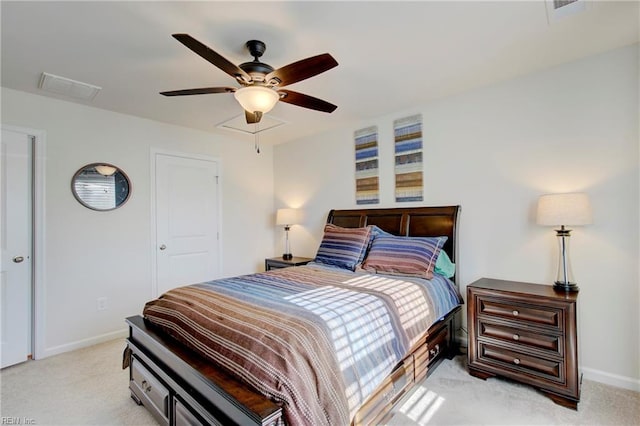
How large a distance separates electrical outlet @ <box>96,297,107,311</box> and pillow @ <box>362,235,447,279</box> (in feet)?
9.12

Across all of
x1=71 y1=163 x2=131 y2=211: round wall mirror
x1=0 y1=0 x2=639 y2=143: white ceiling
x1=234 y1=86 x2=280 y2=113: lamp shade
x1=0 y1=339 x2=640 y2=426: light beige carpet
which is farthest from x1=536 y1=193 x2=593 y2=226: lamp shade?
x1=71 y1=163 x2=131 y2=211: round wall mirror

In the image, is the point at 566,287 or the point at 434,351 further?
the point at 434,351

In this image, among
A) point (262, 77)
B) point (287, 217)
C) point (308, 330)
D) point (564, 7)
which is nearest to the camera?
point (308, 330)

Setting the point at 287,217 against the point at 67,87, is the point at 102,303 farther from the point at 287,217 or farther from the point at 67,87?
the point at 287,217

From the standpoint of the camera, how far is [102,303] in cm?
324

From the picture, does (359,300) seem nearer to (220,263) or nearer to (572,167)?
(572,167)

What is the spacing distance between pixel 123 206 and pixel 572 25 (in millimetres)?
4260

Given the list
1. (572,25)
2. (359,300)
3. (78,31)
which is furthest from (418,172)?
(78,31)

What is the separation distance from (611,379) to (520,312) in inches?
34.3

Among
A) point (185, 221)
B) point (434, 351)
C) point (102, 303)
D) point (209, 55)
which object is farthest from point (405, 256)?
point (102, 303)

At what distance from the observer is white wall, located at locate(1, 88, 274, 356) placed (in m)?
2.93

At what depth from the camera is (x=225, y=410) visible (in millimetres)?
1246

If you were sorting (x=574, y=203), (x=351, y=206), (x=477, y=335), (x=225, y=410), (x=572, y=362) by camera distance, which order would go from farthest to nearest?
(x=351, y=206) → (x=477, y=335) → (x=574, y=203) → (x=572, y=362) → (x=225, y=410)

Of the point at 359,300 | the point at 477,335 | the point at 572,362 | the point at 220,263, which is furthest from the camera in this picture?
the point at 220,263
